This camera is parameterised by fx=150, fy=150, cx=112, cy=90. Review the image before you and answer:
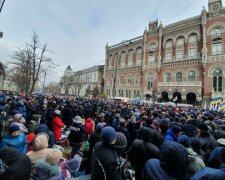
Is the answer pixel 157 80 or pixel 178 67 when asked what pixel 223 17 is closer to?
pixel 178 67

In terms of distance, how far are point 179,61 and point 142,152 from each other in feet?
110

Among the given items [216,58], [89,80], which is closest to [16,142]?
[216,58]

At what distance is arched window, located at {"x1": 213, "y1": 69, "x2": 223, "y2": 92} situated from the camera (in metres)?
27.0

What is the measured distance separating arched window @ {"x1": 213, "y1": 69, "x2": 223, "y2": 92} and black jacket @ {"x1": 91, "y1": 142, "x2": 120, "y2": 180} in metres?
31.3

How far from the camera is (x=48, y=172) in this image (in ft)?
7.24

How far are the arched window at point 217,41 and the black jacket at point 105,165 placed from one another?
3335cm

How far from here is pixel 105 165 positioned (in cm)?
229

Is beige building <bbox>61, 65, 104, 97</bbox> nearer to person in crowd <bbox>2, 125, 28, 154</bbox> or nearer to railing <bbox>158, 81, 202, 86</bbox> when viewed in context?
railing <bbox>158, 81, 202, 86</bbox>

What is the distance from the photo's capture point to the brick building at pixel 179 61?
2798 cm

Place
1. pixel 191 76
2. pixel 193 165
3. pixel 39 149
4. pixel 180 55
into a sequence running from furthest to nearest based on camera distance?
pixel 180 55 → pixel 191 76 → pixel 39 149 → pixel 193 165

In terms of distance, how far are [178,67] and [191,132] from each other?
30761 mm

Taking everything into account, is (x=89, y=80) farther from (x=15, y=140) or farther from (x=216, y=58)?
(x=15, y=140)

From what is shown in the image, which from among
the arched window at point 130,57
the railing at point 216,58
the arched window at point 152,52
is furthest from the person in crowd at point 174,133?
the arched window at point 130,57

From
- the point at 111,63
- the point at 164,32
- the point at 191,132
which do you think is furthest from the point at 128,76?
the point at 191,132
